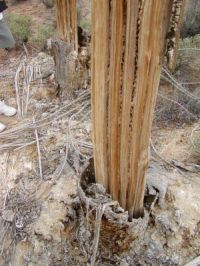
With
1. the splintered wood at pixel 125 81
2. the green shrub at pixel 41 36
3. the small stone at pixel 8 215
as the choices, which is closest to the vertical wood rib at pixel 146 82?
the splintered wood at pixel 125 81

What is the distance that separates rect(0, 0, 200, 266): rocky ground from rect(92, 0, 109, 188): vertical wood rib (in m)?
0.21

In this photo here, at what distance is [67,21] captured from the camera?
8.25 ft

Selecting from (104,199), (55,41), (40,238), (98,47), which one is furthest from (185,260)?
(55,41)

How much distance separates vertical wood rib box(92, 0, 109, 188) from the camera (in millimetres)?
1051

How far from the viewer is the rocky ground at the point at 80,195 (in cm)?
165

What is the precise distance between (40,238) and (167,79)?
5.60ft

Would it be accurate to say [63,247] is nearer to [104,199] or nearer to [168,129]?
[104,199]

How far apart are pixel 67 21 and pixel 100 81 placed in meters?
1.49

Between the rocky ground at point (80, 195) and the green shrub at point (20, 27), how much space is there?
99cm

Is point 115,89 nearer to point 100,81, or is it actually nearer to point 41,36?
point 100,81

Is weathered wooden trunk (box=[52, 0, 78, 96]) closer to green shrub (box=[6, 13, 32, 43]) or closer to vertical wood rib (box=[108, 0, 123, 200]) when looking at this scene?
green shrub (box=[6, 13, 32, 43])

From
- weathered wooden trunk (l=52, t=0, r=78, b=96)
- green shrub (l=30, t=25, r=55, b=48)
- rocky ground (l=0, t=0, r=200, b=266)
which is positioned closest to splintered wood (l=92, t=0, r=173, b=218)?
rocky ground (l=0, t=0, r=200, b=266)

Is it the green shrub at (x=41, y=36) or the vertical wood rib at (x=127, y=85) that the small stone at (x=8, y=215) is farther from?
the green shrub at (x=41, y=36)

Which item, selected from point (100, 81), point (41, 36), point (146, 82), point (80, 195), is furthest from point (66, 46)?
point (146, 82)
